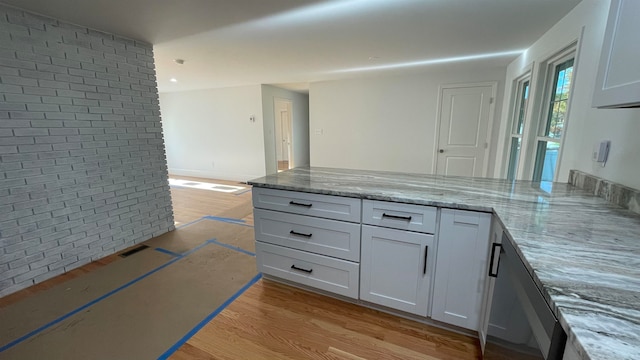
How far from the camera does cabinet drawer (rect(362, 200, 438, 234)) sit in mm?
1518

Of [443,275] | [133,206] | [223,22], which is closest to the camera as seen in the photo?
[443,275]

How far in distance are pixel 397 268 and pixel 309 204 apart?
71cm

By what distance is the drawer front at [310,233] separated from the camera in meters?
1.77

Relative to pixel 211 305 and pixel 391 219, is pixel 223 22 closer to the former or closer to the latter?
pixel 391 219

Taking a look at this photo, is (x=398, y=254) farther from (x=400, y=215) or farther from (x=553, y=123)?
(x=553, y=123)

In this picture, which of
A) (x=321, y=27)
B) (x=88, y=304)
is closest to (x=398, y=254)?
(x=321, y=27)

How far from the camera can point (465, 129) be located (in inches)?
170

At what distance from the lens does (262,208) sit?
2.02 metres

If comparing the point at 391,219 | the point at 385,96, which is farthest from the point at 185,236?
the point at 385,96

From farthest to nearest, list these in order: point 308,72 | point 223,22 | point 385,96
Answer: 1. point 385,96
2. point 308,72
3. point 223,22

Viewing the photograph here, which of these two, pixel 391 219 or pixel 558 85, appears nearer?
pixel 391 219

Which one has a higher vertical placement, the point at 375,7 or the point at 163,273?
the point at 375,7

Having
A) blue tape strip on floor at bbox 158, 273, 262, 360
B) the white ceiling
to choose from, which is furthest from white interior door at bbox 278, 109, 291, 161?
blue tape strip on floor at bbox 158, 273, 262, 360

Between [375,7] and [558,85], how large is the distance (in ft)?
5.86
